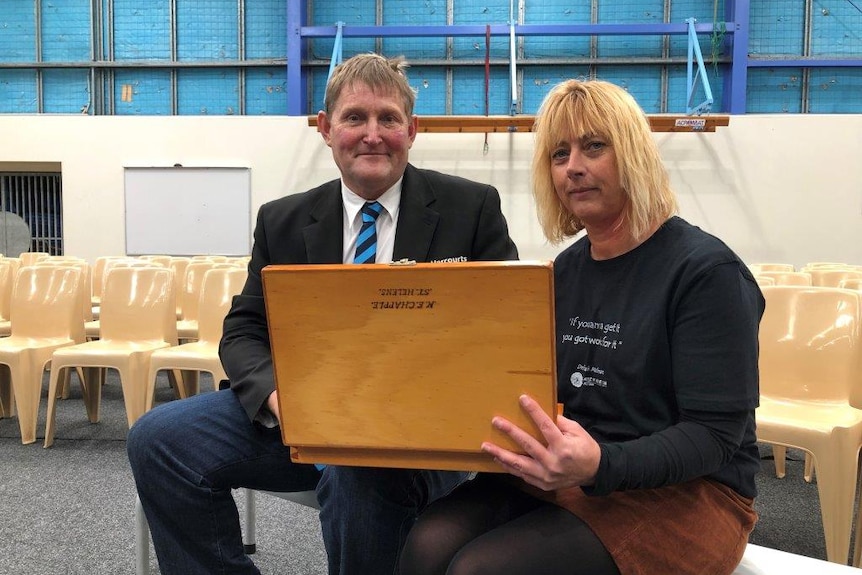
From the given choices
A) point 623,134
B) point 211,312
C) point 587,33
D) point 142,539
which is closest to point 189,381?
point 211,312

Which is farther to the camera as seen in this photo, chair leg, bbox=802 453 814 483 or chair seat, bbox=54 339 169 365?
chair seat, bbox=54 339 169 365

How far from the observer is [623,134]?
104cm

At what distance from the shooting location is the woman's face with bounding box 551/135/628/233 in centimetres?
106

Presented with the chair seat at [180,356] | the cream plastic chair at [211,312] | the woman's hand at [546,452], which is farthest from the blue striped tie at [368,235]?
the cream plastic chair at [211,312]

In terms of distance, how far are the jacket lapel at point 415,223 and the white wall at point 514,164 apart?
5745mm

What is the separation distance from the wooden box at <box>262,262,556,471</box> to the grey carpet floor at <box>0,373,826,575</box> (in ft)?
3.75

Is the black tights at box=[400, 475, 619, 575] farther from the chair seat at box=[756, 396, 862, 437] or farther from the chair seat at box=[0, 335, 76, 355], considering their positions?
the chair seat at box=[0, 335, 76, 355]

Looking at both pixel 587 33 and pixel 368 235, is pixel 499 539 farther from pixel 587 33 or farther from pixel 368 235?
pixel 587 33

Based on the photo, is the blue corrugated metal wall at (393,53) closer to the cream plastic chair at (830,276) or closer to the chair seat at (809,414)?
the cream plastic chair at (830,276)

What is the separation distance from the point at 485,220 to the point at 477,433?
2.15 feet

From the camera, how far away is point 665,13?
784 cm

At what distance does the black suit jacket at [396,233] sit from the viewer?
4.43 ft

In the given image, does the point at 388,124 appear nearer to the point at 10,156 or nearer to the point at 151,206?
the point at 151,206

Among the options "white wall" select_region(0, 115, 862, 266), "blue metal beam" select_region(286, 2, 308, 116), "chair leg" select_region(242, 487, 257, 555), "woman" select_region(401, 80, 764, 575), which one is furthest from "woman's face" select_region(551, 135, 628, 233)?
"blue metal beam" select_region(286, 2, 308, 116)
